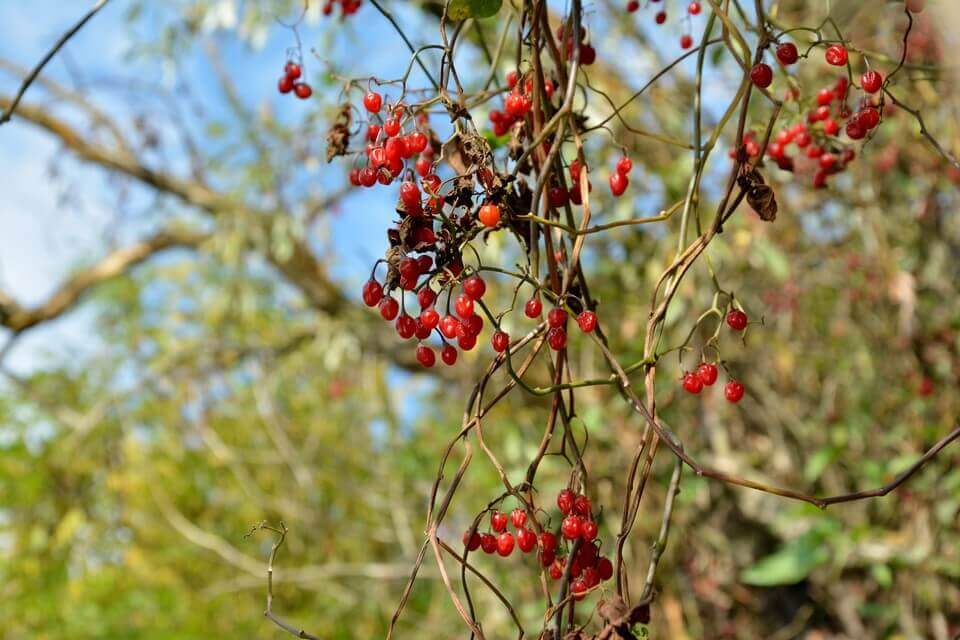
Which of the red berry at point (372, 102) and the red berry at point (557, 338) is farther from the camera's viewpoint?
the red berry at point (372, 102)

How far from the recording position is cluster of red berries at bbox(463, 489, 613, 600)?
0.87 meters

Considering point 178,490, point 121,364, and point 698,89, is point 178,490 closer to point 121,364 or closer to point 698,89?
point 121,364

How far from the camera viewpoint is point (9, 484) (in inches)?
206

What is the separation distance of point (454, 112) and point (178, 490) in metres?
5.46

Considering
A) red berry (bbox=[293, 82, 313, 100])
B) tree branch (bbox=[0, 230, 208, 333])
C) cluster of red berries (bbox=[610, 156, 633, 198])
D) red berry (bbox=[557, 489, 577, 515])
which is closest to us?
red berry (bbox=[557, 489, 577, 515])

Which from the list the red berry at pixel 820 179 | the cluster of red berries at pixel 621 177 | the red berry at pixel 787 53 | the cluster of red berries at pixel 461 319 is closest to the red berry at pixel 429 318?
the cluster of red berries at pixel 461 319

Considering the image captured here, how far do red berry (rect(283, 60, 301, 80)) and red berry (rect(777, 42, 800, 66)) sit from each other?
689 mm

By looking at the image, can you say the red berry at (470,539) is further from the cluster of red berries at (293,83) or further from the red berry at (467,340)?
the cluster of red berries at (293,83)

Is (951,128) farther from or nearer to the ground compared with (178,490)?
farther from the ground

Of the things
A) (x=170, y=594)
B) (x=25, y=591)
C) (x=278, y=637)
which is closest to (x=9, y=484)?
(x=25, y=591)

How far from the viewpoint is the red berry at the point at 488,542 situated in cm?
98

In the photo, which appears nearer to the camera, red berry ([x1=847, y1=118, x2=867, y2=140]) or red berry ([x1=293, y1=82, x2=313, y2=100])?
red berry ([x1=847, y1=118, x2=867, y2=140])

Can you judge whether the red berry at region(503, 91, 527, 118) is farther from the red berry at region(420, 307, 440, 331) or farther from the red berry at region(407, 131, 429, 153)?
the red berry at region(420, 307, 440, 331)

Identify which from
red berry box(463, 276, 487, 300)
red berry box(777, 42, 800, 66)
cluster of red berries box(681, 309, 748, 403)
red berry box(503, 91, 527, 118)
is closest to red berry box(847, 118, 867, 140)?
red berry box(777, 42, 800, 66)
